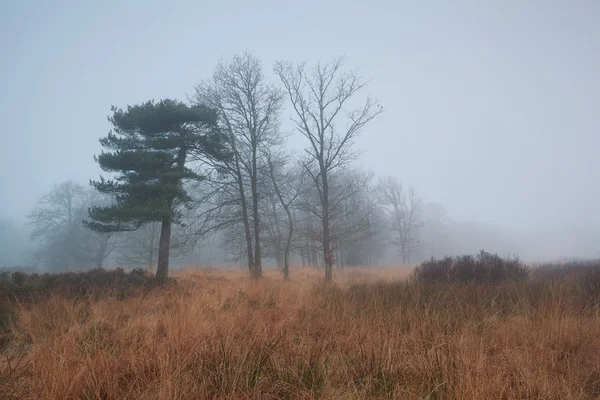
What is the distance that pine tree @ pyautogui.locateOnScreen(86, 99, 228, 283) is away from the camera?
12.1m

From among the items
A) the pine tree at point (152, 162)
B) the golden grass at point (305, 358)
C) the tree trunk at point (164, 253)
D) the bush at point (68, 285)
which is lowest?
the golden grass at point (305, 358)

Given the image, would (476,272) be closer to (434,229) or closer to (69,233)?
(69,233)

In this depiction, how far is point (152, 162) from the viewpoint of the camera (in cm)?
1294

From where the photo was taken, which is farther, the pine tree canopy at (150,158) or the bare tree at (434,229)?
the bare tree at (434,229)

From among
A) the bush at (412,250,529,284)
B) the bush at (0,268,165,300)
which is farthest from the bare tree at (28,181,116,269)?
the bush at (412,250,529,284)

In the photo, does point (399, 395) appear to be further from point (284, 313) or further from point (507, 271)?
point (507, 271)

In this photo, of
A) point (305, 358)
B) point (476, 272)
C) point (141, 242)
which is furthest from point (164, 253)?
point (141, 242)

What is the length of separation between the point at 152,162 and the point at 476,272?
39.3 ft

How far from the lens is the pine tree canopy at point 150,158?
39.5ft

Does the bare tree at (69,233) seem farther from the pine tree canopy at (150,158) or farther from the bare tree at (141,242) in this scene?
the pine tree canopy at (150,158)

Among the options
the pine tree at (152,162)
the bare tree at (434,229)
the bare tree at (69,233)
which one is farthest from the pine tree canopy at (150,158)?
the bare tree at (434,229)

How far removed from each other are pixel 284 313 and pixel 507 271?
7.59 m

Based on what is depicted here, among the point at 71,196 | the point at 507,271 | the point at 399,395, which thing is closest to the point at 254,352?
the point at 399,395

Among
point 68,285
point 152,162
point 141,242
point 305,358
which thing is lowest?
point 305,358
